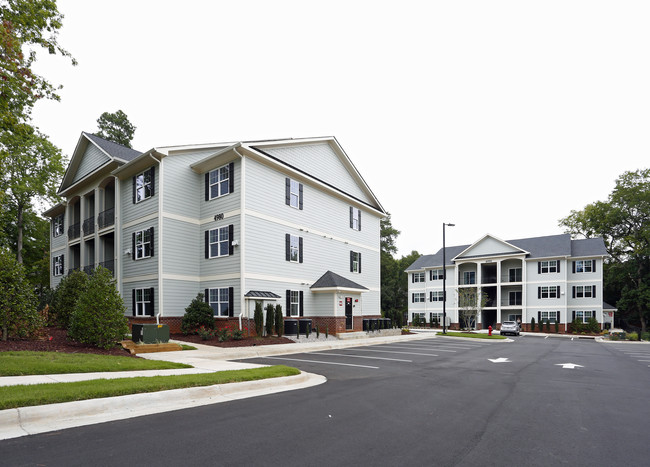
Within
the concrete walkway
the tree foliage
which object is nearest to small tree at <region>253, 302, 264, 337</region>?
the concrete walkway

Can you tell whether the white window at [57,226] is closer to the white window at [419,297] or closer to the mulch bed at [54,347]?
the mulch bed at [54,347]

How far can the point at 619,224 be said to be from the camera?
55.0 metres

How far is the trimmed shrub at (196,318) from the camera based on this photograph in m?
22.4

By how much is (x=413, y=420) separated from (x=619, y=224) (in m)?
60.1

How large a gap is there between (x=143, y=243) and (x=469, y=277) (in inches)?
1618

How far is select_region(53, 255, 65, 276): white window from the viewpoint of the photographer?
35588mm

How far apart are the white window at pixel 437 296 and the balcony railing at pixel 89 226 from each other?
40.5 meters

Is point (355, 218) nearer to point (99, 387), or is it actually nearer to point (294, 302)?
point (294, 302)

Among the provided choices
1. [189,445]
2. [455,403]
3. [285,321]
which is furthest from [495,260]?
[189,445]

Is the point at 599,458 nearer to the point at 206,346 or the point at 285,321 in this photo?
the point at 206,346

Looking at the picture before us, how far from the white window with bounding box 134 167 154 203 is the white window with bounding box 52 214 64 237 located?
15079 mm

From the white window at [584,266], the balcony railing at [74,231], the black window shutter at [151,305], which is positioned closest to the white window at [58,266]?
the balcony railing at [74,231]

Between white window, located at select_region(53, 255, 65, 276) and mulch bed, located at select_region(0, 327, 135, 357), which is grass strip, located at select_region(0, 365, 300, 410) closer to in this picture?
mulch bed, located at select_region(0, 327, 135, 357)

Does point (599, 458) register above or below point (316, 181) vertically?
below
